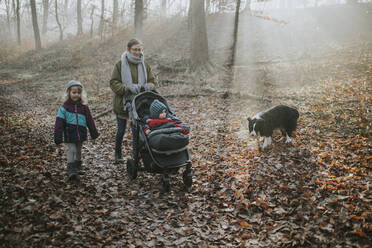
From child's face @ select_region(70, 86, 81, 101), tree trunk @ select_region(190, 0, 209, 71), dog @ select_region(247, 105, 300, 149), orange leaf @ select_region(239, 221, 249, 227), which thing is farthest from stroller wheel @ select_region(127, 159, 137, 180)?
tree trunk @ select_region(190, 0, 209, 71)

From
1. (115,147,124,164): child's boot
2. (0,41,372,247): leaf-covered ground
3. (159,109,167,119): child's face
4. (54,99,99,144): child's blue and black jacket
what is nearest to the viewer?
(0,41,372,247): leaf-covered ground

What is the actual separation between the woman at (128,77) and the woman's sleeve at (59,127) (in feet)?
3.47

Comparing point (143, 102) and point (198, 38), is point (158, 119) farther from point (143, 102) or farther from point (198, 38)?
point (198, 38)

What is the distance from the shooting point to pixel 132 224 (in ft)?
12.4

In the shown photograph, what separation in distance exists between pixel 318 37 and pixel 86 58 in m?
17.9

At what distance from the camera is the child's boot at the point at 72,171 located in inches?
186

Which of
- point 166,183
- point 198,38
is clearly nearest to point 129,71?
point 166,183

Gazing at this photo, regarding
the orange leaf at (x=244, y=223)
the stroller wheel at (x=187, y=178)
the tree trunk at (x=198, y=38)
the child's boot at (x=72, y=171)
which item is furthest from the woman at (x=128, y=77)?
the tree trunk at (x=198, y=38)

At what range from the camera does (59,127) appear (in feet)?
14.5

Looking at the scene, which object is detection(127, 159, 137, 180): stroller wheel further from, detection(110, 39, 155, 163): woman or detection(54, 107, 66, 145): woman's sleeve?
detection(54, 107, 66, 145): woman's sleeve

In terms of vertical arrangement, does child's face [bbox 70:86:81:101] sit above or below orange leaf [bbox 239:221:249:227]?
above

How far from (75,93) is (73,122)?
56 cm

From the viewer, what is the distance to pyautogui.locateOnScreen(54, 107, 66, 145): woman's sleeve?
4.34 meters

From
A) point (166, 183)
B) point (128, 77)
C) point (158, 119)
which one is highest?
point (128, 77)
